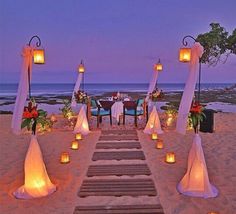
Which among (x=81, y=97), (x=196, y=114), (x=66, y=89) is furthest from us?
(x=66, y=89)

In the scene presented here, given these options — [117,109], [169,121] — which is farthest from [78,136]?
[169,121]

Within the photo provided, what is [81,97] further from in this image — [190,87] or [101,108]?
[190,87]

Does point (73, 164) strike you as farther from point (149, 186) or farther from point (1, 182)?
point (149, 186)

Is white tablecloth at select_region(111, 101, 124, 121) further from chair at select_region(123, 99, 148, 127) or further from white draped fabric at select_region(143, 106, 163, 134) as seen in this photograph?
white draped fabric at select_region(143, 106, 163, 134)

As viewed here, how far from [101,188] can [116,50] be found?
27915 mm

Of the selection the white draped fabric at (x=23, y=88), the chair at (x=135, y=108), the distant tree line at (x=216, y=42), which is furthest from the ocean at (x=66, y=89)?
the white draped fabric at (x=23, y=88)

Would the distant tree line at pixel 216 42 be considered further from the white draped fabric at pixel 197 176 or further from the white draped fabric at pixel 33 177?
the white draped fabric at pixel 33 177

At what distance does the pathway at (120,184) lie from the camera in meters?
3.54

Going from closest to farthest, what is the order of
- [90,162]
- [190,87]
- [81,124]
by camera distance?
1. [190,87]
2. [90,162]
3. [81,124]

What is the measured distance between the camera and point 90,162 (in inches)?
218

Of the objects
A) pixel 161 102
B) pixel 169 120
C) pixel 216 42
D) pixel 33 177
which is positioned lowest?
pixel 161 102

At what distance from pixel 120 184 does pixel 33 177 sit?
1.31m

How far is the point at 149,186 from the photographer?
166 inches

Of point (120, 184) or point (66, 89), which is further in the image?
point (66, 89)
